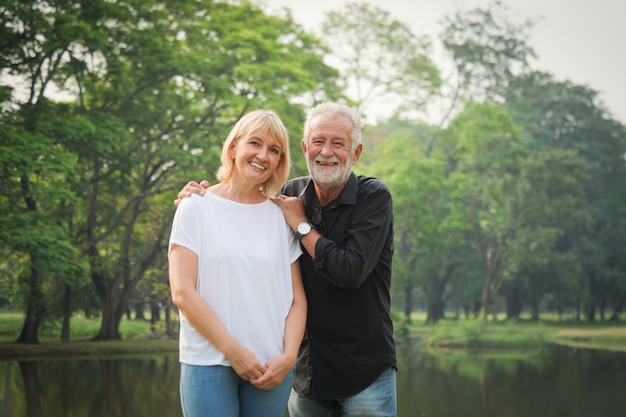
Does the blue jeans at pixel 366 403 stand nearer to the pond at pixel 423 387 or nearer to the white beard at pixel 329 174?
the white beard at pixel 329 174

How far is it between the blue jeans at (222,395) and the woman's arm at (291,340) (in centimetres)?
5

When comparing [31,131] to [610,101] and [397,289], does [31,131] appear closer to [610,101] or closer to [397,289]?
[397,289]

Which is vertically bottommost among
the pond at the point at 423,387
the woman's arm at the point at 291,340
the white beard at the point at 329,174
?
the pond at the point at 423,387

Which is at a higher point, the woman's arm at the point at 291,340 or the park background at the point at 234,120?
the park background at the point at 234,120

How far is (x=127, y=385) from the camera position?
1087cm

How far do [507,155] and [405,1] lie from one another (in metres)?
6.72

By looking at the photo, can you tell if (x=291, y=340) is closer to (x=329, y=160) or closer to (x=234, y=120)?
(x=329, y=160)

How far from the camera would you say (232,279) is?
2145 mm

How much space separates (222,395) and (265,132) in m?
0.82

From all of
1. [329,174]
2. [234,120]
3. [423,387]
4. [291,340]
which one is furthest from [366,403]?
[234,120]

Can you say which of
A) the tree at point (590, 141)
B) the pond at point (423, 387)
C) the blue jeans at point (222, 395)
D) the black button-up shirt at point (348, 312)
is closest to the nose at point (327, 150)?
the black button-up shirt at point (348, 312)

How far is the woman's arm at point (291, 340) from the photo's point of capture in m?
2.13

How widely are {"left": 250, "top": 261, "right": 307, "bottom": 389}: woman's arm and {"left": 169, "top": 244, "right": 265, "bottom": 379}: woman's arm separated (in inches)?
1.3

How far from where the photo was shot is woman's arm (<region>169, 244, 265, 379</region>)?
208 cm
